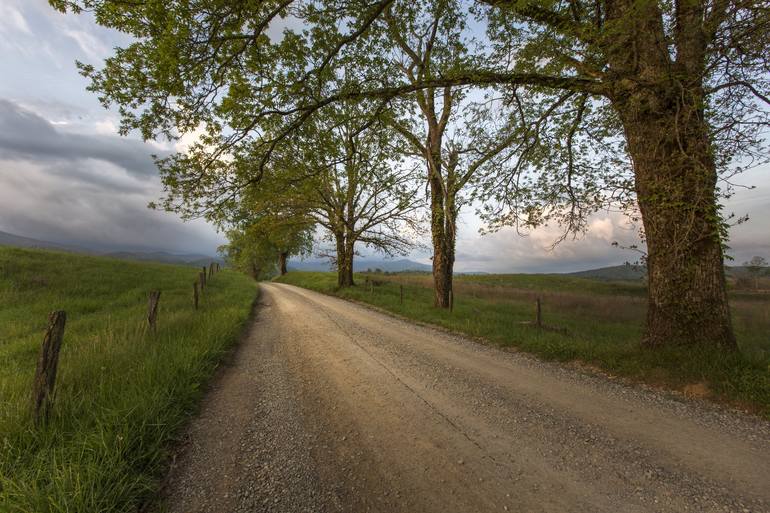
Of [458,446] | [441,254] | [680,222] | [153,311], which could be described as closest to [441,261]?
[441,254]

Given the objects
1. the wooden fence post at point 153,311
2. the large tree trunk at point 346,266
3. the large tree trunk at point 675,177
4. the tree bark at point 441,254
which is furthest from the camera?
the large tree trunk at point 346,266

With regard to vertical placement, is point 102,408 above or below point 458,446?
above

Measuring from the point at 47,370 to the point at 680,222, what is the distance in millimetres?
9746

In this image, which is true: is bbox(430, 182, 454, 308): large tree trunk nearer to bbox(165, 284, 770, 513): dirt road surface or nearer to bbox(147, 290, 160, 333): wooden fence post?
bbox(165, 284, 770, 513): dirt road surface

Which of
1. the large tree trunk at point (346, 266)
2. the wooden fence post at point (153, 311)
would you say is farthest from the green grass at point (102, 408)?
the large tree trunk at point (346, 266)

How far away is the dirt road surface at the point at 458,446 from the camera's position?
2.45m

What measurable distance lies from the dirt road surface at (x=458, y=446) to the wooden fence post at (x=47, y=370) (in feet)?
5.08

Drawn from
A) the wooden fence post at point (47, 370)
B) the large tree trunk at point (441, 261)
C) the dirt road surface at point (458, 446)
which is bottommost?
the dirt road surface at point (458, 446)

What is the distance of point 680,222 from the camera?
5379 millimetres

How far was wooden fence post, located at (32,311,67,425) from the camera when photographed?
322 centimetres

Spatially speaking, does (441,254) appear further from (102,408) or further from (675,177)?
(102,408)

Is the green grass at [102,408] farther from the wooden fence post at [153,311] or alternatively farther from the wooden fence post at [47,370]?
the wooden fence post at [153,311]

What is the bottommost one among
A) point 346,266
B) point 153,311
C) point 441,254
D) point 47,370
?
point 47,370

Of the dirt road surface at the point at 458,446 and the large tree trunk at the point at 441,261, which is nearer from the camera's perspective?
the dirt road surface at the point at 458,446
